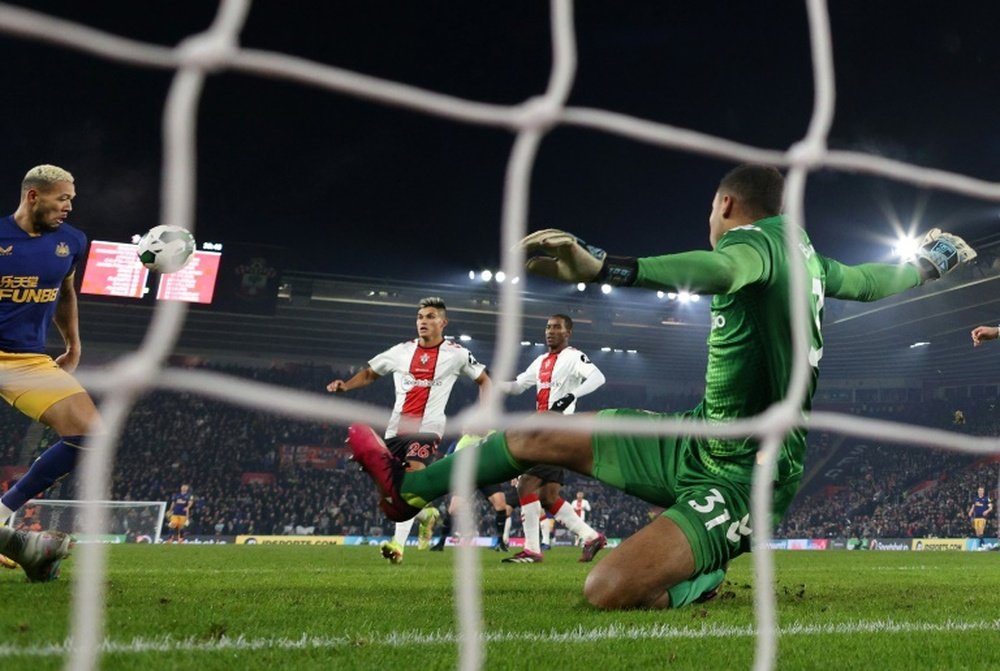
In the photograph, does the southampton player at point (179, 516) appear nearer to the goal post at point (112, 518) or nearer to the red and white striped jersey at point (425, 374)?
the goal post at point (112, 518)

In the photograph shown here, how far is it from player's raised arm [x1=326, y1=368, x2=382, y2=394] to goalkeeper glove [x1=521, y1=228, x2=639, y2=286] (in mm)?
3664

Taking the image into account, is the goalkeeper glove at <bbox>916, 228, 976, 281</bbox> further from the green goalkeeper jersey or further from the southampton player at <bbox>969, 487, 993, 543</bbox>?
the southampton player at <bbox>969, 487, 993, 543</bbox>

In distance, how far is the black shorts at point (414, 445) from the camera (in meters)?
6.59

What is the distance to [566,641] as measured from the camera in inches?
103

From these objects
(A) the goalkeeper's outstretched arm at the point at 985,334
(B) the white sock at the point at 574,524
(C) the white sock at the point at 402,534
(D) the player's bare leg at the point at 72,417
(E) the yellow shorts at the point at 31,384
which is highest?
(A) the goalkeeper's outstretched arm at the point at 985,334

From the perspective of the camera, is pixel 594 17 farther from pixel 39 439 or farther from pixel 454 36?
pixel 39 439

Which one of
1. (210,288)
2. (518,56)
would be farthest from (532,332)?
(210,288)

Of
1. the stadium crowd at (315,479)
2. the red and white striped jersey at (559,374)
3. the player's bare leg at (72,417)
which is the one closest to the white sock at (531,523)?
the red and white striped jersey at (559,374)

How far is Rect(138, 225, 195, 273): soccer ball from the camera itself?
2.31 meters

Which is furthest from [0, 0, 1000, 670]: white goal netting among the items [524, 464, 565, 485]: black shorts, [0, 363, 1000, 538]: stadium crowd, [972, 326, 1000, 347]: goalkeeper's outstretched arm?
[0, 363, 1000, 538]: stadium crowd

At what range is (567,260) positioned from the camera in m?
1.93

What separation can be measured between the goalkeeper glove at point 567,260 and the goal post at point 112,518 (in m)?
12.1

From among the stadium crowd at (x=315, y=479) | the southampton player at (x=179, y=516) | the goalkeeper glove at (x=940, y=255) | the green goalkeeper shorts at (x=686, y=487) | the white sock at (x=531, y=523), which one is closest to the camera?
the green goalkeeper shorts at (x=686, y=487)

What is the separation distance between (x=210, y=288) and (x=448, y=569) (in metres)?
18.6
